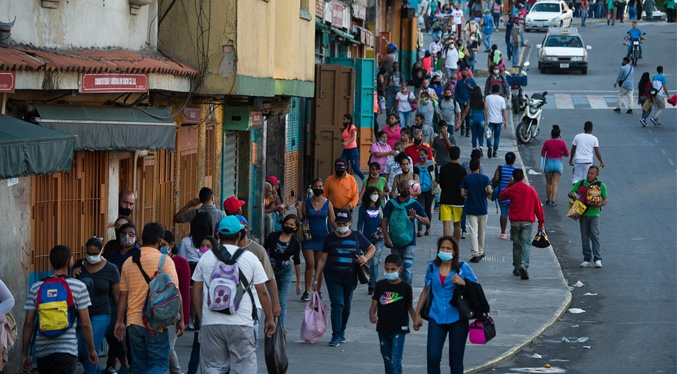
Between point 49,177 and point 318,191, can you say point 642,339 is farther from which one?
point 49,177

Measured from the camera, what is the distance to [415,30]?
48.8 meters

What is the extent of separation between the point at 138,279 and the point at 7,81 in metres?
2.02

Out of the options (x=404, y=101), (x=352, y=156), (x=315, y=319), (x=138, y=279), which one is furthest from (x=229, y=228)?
(x=404, y=101)

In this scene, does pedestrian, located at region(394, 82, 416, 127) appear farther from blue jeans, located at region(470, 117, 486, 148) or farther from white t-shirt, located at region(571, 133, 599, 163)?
white t-shirt, located at region(571, 133, 599, 163)

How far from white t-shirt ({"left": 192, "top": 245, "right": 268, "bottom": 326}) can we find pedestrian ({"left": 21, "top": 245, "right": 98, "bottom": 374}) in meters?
1.07

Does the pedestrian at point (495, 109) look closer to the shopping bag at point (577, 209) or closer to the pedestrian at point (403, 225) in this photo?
the shopping bag at point (577, 209)

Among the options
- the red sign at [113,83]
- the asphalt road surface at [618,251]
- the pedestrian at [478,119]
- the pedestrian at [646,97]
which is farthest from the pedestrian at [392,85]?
the red sign at [113,83]

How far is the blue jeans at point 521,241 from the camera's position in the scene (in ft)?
61.3

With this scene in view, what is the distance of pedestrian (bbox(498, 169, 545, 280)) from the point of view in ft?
61.0

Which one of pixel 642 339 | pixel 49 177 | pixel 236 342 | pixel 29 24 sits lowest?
pixel 642 339

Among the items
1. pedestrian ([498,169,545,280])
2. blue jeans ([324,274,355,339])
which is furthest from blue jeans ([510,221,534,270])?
blue jeans ([324,274,355,339])

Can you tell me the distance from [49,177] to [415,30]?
37425 mm

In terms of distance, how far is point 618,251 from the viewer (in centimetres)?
2125

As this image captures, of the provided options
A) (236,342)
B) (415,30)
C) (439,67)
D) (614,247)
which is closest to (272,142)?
(614,247)
